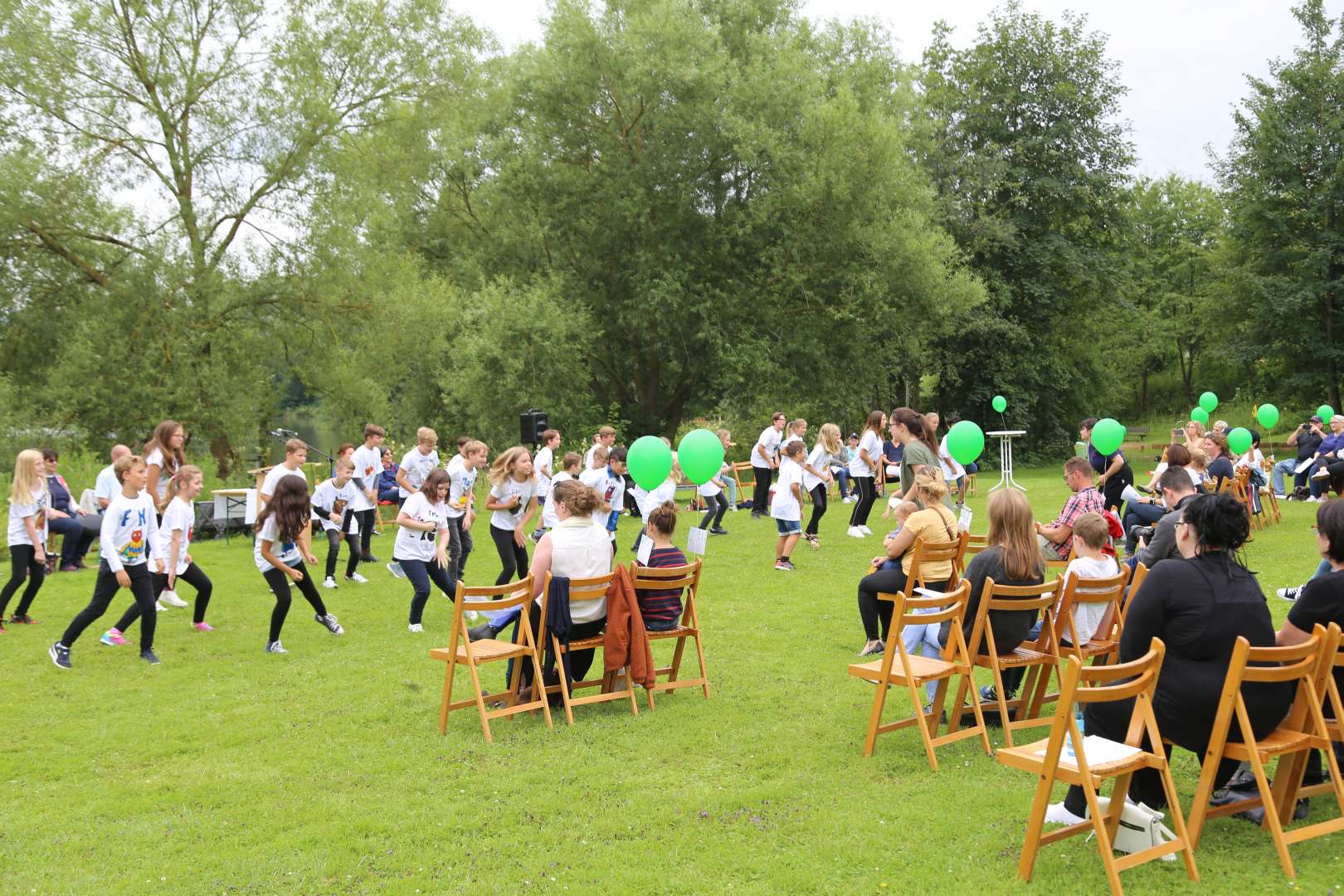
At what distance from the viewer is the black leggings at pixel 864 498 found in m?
15.4

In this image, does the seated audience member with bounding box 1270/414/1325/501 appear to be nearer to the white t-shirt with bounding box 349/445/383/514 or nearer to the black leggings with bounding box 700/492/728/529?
the black leggings with bounding box 700/492/728/529

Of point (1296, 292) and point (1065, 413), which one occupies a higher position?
point (1296, 292)

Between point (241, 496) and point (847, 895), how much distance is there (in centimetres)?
1526

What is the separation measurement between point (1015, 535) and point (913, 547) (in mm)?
1295

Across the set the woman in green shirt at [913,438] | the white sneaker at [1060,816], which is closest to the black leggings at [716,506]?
the woman in green shirt at [913,438]

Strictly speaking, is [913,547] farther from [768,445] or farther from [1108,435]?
[768,445]

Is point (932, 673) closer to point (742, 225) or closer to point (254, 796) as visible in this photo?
point (254, 796)

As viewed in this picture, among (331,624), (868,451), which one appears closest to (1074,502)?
(868,451)

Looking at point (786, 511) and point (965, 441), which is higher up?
point (965, 441)

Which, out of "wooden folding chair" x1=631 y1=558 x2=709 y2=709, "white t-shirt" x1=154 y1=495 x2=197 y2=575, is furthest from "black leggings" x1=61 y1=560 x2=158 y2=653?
"wooden folding chair" x1=631 y1=558 x2=709 y2=709

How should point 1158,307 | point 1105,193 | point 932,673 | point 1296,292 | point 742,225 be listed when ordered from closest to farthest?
point 932,673 → point 742,225 → point 1296,292 → point 1105,193 → point 1158,307

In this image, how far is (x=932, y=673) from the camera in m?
5.56

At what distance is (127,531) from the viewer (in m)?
8.31

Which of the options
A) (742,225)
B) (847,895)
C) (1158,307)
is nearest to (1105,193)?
(1158,307)
